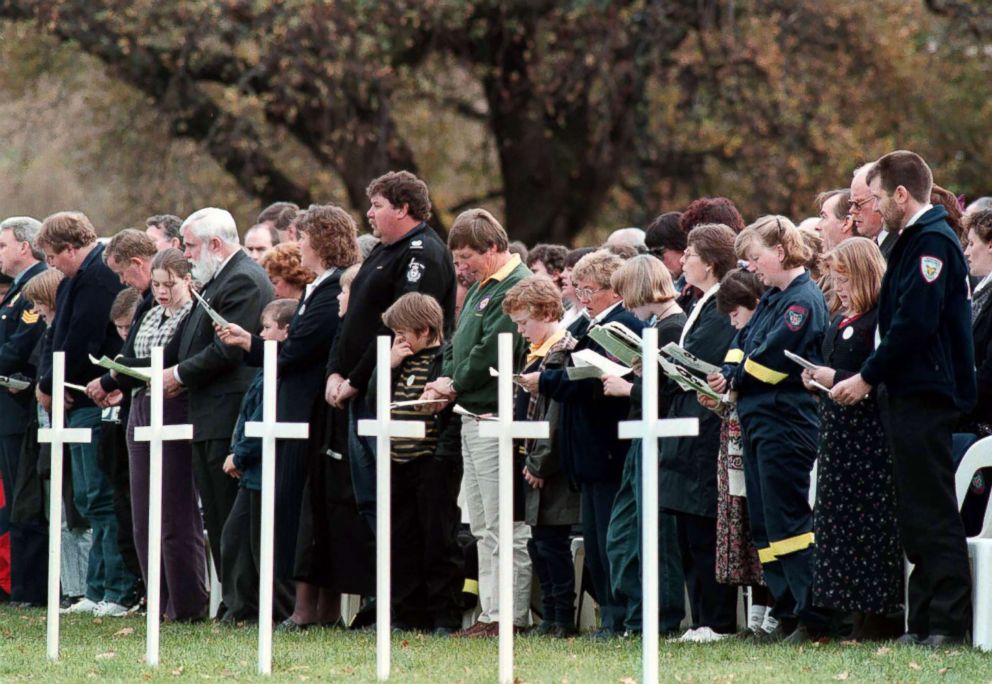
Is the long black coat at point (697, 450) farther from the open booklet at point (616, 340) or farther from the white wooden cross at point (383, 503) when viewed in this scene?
the white wooden cross at point (383, 503)

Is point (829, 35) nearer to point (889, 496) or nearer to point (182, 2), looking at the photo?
point (182, 2)

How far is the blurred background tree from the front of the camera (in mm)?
18844

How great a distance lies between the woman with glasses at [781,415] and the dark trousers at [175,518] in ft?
12.1

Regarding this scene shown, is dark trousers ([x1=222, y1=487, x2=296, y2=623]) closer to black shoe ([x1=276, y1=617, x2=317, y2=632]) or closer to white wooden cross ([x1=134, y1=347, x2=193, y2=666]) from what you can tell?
black shoe ([x1=276, y1=617, x2=317, y2=632])

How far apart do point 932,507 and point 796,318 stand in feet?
3.52

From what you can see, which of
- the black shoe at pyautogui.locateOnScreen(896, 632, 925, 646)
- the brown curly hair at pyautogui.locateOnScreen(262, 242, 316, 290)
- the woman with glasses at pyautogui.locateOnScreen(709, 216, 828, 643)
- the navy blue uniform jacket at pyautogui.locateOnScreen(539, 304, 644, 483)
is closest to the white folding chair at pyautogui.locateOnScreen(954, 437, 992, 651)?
the black shoe at pyautogui.locateOnScreen(896, 632, 925, 646)

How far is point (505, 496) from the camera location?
265 inches

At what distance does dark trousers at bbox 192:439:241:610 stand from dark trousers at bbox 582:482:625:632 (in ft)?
7.84

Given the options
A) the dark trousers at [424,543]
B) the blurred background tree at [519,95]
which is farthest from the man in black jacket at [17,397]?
the blurred background tree at [519,95]

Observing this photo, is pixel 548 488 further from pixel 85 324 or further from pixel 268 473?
pixel 85 324

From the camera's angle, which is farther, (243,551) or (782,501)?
(243,551)

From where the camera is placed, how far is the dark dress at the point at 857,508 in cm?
791

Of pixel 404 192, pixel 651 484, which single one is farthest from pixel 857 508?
pixel 404 192

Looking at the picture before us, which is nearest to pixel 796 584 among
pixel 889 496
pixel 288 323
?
pixel 889 496
